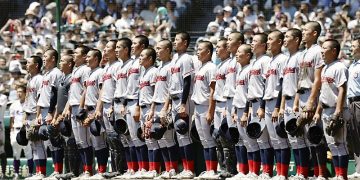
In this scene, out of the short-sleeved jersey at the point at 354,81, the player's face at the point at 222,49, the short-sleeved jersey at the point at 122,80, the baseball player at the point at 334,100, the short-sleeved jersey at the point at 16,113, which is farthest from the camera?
the short-sleeved jersey at the point at 16,113

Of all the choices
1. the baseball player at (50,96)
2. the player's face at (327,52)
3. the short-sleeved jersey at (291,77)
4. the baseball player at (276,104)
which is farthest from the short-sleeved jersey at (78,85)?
the player's face at (327,52)

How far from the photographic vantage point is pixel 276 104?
13.4 m

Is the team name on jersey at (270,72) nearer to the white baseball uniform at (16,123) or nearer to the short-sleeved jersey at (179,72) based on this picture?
the short-sleeved jersey at (179,72)

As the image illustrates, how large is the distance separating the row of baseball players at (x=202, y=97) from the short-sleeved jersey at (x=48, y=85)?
0.6 inches

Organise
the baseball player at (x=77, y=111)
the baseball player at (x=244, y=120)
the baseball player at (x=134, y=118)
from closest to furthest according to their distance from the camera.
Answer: the baseball player at (x=244, y=120), the baseball player at (x=134, y=118), the baseball player at (x=77, y=111)

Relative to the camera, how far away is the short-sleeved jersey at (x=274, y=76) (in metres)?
13.4

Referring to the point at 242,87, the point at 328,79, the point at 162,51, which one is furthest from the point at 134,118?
the point at 328,79

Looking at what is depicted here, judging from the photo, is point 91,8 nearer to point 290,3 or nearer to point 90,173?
point 290,3

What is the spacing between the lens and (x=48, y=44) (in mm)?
22250

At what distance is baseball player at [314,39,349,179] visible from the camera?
501 inches

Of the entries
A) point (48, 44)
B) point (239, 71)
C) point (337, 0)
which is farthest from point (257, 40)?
point (48, 44)

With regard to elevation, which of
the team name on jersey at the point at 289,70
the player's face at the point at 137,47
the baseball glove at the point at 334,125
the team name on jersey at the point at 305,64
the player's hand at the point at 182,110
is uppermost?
the player's face at the point at 137,47

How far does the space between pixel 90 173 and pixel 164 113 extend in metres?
1.69

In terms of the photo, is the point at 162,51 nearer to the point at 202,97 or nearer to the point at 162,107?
the point at 162,107
